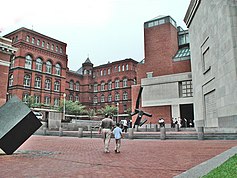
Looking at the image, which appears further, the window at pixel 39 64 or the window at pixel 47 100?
the window at pixel 47 100

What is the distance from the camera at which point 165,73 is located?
43.7 metres

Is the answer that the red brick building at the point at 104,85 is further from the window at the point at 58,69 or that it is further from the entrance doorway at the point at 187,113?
the entrance doorway at the point at 187,113

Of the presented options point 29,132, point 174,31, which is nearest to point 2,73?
point 29,132

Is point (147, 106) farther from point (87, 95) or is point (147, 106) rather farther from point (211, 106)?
point (87, 95)

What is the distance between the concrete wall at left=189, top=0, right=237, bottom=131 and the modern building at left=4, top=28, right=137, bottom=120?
109ft

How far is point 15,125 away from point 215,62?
19.0 m

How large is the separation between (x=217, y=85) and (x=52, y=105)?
41813mm

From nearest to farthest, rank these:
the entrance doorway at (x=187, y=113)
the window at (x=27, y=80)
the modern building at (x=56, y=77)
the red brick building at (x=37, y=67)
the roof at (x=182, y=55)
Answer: the entrance doorway at (x=187, y=113) < the roof at (x=182, y=55) < the red brick building at (x=37, y=67) < the modern building at (x=56, y=77) < the window at (x=27, y=80)

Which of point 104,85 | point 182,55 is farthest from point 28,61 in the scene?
point 182,55

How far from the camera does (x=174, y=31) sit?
154 ft

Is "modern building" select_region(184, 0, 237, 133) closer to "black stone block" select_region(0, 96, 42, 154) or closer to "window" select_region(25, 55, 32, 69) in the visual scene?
"black stone block" select_region(0, 96, 42, 154)

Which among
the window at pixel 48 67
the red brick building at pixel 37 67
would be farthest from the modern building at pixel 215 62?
the window at pixel 48 67

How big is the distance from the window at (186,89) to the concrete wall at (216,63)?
9.05 metres

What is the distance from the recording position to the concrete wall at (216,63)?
1886cm
